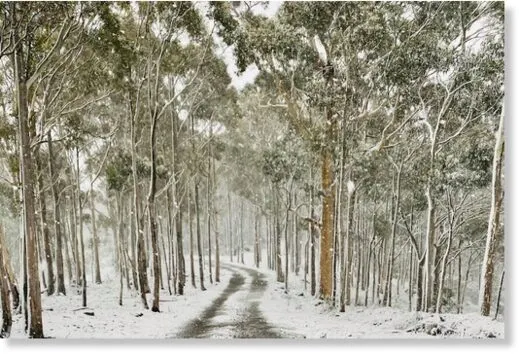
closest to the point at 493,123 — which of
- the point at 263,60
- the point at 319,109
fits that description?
the point at 319,109

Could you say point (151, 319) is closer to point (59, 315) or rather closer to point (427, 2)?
point (59, 315)

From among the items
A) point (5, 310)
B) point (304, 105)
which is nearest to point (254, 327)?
point (5, 310)

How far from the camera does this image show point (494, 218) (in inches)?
226

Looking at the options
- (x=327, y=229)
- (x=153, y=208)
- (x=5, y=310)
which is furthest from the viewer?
(x=327, y=229)

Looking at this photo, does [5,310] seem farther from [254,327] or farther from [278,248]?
[278,248]

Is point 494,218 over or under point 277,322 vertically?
over

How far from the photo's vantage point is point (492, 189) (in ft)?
19.3

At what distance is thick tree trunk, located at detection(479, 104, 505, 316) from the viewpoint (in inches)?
223

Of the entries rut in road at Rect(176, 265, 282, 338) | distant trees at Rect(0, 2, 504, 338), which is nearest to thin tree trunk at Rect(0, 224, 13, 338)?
distant trees at Rect(0, 2, 504, 338)

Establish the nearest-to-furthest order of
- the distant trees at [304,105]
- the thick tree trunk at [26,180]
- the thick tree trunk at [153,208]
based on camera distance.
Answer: the thick tree trunk at [26,180], the distant trees at [304,105], the thick tree trunk at [153,208]

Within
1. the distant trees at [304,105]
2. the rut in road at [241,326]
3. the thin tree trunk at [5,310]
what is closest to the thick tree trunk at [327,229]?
the distant trees at [304,105]

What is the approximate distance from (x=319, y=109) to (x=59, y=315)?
495 cm

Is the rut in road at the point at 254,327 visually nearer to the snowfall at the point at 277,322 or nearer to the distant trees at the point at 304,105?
the snowfall at the point at 277,322

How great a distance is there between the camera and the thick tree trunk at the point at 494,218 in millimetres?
5660
